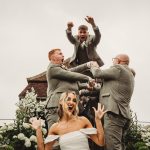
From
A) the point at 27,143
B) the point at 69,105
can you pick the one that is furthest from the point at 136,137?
the point at 69,105

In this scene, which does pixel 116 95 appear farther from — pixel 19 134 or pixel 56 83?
pixel 19 134

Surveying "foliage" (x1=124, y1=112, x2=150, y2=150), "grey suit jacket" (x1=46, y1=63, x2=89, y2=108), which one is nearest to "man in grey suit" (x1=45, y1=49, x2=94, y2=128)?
"grey suit jacket" (x1=46, y1=63, x2=89, y2=108)

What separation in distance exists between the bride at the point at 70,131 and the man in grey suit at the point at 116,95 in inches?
58.2

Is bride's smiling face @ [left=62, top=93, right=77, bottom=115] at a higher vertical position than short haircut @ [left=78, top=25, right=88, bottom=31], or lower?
lower

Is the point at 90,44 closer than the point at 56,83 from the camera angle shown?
No

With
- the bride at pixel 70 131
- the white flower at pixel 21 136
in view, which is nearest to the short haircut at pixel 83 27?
the white flower at pixel 21 136

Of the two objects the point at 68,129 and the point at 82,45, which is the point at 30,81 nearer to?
the point at 82,45

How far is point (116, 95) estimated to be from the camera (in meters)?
7.55

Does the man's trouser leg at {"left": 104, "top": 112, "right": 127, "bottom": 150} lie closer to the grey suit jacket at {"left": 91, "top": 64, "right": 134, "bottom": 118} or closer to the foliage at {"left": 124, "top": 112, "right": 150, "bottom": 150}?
the grey suit jacket at {"left": 91, "top": 64, "right": 134, "bottom": 118}

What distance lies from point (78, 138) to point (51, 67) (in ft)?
7.66

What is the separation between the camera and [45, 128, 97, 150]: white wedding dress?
5704 mm

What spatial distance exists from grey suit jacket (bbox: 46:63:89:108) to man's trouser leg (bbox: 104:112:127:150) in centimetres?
84

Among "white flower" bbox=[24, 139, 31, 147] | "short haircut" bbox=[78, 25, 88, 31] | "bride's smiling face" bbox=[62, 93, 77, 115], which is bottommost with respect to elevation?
"white flower" bbox=[24, 139, 31, 147]

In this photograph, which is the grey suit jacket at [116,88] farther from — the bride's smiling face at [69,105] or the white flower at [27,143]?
the white flower at [27,143]
